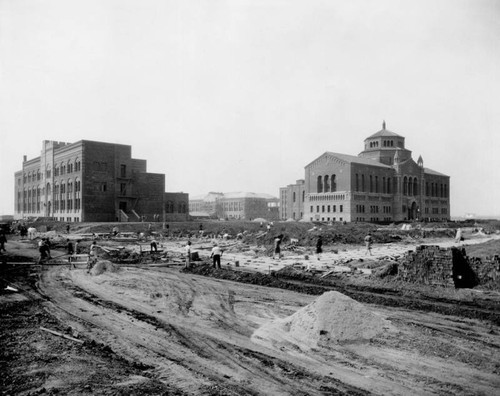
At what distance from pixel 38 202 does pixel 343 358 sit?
81.6 metres

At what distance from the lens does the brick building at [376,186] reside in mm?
75125

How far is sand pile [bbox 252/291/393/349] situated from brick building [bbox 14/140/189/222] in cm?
5309

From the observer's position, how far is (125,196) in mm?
64625

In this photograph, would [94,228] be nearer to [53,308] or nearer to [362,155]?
[53,308]

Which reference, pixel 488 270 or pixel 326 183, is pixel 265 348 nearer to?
pixel 488 270

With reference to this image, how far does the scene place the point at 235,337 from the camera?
1103cm

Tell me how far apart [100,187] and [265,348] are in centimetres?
5822

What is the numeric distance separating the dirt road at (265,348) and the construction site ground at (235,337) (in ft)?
0.13

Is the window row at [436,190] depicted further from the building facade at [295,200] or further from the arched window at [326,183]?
the building facade at [295,200]

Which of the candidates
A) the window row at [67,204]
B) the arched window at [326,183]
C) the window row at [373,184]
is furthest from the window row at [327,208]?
the window row at [67,204]

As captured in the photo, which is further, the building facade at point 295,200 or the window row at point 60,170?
the building facade at point 295,200

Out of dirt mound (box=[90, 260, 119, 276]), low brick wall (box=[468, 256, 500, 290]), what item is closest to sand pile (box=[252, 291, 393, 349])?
low brick wall (box=[468, 256, 500, 290])

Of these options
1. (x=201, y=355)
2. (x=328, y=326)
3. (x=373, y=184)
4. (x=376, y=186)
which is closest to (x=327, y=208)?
(x=373, y=184)

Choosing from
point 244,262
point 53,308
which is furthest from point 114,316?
point 244,262
